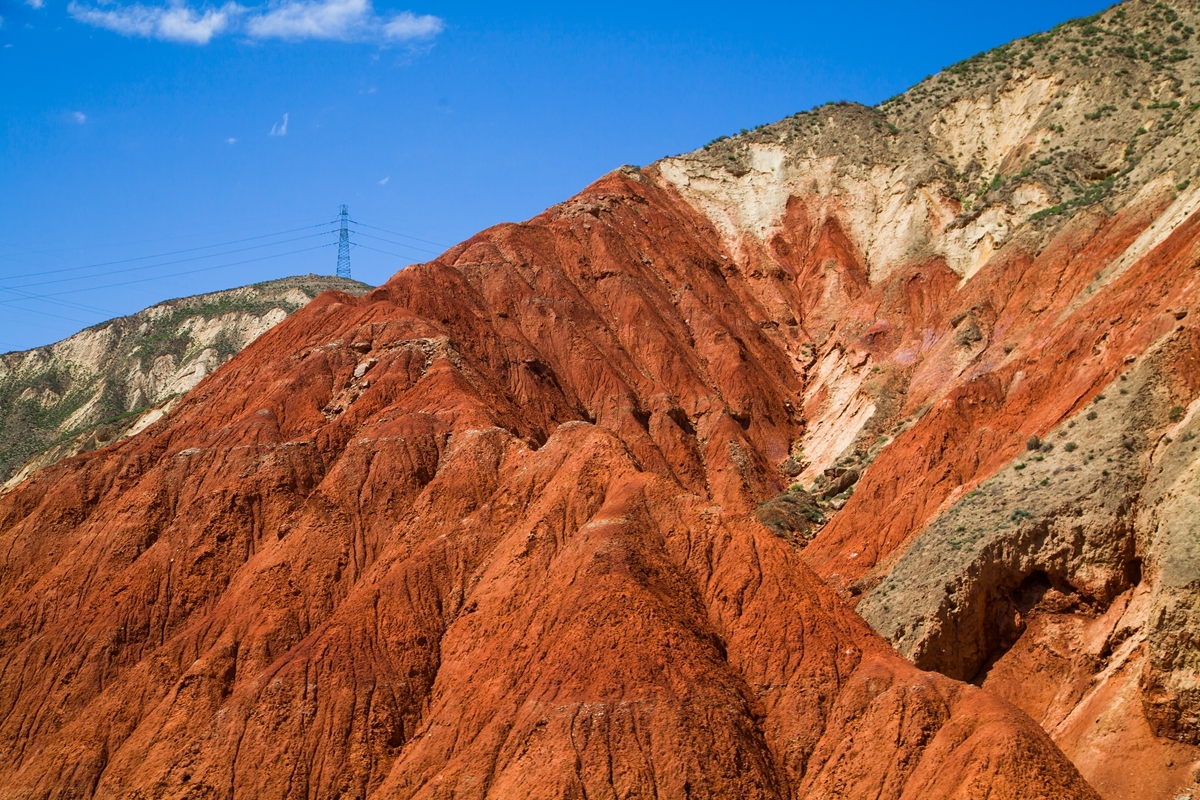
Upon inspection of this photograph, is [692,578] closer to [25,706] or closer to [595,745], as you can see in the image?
[595,745]

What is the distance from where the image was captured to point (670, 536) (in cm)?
3909

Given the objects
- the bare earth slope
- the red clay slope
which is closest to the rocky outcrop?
the bare earth slope

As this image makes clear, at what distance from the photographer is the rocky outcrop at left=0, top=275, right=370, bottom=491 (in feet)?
351

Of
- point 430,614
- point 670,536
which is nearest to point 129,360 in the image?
point 430,614

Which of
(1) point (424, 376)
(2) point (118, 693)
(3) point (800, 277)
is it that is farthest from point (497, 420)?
(3) point (800, 277)

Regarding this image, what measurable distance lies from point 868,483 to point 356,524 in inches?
751

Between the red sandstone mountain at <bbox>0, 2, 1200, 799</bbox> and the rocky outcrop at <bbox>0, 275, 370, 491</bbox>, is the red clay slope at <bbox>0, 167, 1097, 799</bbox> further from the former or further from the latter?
the rocky outcrop at <bbox>0, 275, 370, 491</bbox>

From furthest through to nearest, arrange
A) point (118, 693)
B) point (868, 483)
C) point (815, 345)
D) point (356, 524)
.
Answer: point (815, 345) < point (868, 483) < point (356, 524) < point (118, 693)

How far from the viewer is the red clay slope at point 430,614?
31453 millimetres

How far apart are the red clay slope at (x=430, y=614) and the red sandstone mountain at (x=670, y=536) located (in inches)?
5.0

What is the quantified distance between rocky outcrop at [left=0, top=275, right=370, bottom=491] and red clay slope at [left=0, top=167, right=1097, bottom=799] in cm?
5248

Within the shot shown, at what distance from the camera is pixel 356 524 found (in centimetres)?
4450

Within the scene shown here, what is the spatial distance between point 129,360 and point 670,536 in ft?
290

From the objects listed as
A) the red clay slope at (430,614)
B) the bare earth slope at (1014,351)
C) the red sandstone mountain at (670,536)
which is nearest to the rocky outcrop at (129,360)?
the bare earth slope at (1014,351)
